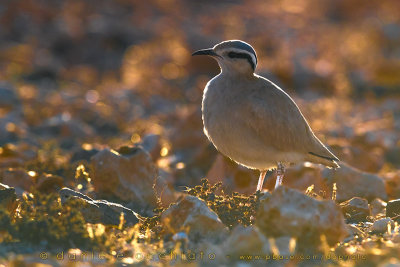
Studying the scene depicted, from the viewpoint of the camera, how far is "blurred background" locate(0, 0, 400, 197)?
26.4ft

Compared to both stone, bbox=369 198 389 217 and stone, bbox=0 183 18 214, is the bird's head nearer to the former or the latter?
stone, bbox=369 198 389 217

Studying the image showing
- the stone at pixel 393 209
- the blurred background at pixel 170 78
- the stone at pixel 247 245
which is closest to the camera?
the stone at pixel 247 245

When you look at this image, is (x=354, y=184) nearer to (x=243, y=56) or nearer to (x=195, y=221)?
(x=243, y=56)

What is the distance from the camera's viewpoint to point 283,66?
1425cm

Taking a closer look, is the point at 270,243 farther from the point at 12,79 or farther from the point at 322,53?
the point at 322,53

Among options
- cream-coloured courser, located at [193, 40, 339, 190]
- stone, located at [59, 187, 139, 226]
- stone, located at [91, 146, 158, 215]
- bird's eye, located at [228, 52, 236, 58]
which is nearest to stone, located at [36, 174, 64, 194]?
stone, located at [91, 146, 158, 215]

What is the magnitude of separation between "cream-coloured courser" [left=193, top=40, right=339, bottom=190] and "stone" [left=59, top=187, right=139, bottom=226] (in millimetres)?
1163

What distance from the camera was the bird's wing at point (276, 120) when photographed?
5.75 meters

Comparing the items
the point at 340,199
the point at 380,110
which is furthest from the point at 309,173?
the point at 380,110

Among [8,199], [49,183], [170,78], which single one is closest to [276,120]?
[49,183]

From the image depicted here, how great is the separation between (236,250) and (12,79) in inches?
361

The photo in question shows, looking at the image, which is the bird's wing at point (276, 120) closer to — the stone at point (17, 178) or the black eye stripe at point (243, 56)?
the black eye stripe at point (243, 56)

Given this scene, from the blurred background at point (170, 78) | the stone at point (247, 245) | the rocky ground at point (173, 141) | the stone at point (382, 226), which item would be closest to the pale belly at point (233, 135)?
the rocky ground at point (173, 141)

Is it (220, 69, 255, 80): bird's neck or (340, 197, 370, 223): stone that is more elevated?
(220, 69, 255, 80): bird's neck
